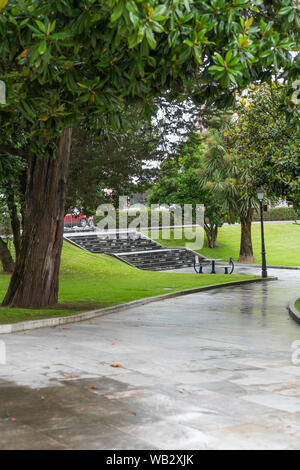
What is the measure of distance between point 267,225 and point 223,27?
49.9 metres

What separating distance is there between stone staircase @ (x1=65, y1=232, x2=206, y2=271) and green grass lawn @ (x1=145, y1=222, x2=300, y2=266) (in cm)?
301

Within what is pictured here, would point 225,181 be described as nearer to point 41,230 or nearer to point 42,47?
point 41,230

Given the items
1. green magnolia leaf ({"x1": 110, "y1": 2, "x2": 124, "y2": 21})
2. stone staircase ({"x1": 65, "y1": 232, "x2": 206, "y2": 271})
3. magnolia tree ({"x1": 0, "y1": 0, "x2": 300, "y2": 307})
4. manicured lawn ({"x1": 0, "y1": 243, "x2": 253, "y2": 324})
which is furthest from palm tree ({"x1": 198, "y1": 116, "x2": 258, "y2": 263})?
green magnolia leaf ({"x1": 110, "y1": 2, "x2": 124, "y2": 21})

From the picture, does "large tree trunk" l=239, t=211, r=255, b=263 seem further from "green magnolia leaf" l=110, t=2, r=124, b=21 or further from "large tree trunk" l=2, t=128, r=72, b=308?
"green magnolia leaf" l=110, t=2, r=124, b=21

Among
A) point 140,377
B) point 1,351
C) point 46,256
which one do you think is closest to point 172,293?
point 46,256

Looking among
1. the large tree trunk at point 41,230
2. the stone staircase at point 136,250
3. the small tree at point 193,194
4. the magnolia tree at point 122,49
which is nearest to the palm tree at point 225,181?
the small tree at point 193,194

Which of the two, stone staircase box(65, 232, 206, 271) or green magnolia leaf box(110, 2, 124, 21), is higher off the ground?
green magnolia leaf box(110, 2, 124, 21)

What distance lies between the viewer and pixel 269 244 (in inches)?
1908

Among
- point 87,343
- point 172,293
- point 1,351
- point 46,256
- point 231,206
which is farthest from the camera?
point 231,206

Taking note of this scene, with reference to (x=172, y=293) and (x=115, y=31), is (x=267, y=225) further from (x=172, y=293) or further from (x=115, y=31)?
(x=115, y=31)

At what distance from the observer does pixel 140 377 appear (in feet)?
25.4

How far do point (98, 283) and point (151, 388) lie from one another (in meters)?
17.1

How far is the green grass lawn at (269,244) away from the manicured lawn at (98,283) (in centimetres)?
1157

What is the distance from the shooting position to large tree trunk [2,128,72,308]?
14898mm
